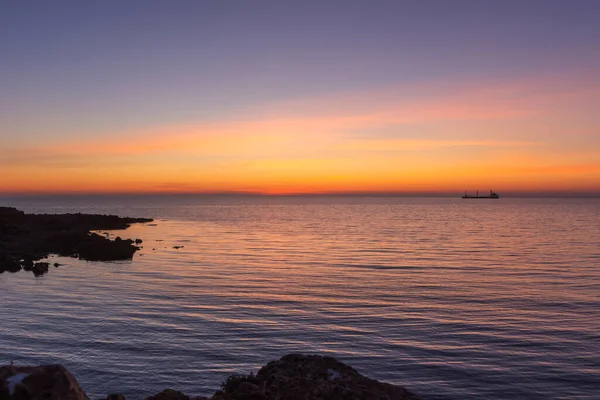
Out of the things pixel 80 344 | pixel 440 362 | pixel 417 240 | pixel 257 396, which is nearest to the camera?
pixel 257 396

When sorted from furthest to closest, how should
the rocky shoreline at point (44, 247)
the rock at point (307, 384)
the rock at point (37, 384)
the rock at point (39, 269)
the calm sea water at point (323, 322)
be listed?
the rocky shoreline at point (44, 247), the rock at point (39, 269), the calm sea water at point (323, 322), the rock at point (307, 384), the rock at point (37, 384)

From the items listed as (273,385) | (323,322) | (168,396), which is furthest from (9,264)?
(273,385)

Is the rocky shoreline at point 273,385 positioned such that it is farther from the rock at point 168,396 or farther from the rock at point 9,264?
the rock at point 9,264

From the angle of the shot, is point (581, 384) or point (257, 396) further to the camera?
point (581, 384)

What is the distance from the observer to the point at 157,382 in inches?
640

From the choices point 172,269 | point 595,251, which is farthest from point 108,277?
point 595,251

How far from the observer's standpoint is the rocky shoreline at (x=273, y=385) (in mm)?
9751

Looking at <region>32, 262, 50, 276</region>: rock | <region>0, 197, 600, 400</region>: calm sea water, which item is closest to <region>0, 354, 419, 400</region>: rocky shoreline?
<region>0, 197, 600, 400</region>: calm sea water

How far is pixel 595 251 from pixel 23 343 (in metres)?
57.1

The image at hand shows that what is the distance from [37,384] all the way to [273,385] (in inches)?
212

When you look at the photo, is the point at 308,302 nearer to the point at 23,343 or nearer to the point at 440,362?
the point at 440,362

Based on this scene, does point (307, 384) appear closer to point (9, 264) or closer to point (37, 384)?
point (37, 384)

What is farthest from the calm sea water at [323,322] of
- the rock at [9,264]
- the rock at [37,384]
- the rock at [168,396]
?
the rock at [37,384]

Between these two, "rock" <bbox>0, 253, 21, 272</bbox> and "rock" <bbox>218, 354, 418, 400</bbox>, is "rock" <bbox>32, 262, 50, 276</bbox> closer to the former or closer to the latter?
"rock" <bbox>0, 253, 21, 272</bbox>
